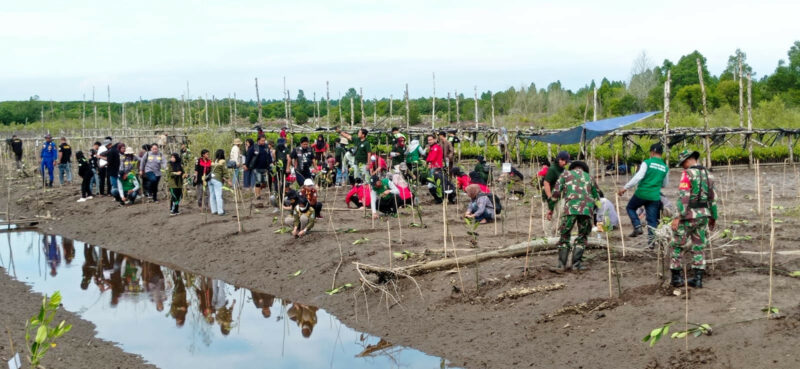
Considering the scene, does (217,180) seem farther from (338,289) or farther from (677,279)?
(677,279)

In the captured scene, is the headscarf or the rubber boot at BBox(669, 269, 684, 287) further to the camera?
the headscarf

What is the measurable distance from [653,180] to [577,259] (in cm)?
173

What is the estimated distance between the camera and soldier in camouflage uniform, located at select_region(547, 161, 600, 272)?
8.69m

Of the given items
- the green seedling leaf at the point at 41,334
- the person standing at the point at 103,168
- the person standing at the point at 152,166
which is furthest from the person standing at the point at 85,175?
the green seedling leaf at the point at 41,334

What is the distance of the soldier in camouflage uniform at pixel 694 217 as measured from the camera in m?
7.76

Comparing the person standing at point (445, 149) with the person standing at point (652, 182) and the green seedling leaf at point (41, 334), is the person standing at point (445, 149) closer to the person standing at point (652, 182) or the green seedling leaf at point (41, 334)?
the person standing at point (652, 182)

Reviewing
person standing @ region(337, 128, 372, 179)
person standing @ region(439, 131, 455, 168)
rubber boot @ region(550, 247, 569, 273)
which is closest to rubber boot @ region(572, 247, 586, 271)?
rubber boot @ region(550, 247, 569, 273)

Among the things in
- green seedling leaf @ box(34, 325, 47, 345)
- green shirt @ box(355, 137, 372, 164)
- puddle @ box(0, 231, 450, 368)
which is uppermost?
green shirt @ box(355, 137, 372, 164)

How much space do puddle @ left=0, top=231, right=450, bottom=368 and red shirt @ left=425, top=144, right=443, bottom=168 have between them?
523 cm

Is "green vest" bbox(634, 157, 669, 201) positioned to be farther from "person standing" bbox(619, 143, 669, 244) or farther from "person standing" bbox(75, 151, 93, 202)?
"person standing" bbox(75, 151, 93, 202)

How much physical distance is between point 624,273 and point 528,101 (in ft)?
151

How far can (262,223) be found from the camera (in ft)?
46.8

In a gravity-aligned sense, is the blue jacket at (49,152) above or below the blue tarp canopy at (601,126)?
below

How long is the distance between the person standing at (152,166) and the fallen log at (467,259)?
886 centimetres
